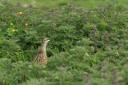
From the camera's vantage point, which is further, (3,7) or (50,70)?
(3,7)

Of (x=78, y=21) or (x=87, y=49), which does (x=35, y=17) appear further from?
(x=87, y=49)

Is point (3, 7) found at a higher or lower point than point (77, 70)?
higher

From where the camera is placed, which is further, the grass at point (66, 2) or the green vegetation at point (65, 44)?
the grass at point (66, 2)

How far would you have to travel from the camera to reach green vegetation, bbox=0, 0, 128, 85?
7.79 meters

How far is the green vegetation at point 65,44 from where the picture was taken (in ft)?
25.6

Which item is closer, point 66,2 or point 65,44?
point 65,44

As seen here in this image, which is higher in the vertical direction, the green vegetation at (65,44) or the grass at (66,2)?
the grass at (66,2)

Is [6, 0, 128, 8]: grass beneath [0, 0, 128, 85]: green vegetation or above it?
above

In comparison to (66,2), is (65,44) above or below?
below

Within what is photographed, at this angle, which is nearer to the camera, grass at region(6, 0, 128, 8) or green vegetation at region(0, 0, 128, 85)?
green vegetation at region(0, 0, 128, 85)

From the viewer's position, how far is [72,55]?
344 inches

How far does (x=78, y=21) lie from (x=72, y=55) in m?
1.97

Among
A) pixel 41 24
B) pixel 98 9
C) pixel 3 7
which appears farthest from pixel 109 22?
pixel 3 7

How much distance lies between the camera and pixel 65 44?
995 centimetres
